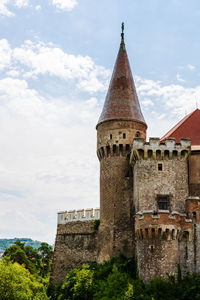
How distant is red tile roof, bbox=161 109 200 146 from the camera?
33000mm

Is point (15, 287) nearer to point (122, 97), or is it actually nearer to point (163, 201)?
point (163, 201)

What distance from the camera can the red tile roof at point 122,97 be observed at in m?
34.9

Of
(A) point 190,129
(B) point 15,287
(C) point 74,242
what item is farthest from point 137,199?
(B) point 15,287

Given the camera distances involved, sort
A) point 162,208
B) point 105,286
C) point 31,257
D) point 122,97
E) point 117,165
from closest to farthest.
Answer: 1. point 105,286
2. point 162,208
3. point 117,165
4. point 122,97
5. point 31,257

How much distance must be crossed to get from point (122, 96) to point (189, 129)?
6.43 metres

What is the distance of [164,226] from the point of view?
27.6 metres

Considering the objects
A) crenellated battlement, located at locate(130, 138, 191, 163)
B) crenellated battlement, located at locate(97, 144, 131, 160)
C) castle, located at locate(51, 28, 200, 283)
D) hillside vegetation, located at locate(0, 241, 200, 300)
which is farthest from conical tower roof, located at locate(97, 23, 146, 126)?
hillside vegetation, located at locate(0, 241, 200, 300)

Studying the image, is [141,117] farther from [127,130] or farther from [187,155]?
[187,155]

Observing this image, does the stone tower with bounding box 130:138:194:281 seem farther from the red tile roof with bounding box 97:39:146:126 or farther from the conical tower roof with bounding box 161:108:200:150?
the red tile roof with bounding box 97:39:146:126

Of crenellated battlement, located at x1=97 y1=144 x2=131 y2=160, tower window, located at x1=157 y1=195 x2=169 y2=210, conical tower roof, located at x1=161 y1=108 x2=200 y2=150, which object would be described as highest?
conical tower roof, located at x1=161 y1=108 x2=200 y2=150

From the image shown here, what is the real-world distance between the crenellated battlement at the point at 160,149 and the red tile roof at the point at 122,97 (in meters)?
4.78

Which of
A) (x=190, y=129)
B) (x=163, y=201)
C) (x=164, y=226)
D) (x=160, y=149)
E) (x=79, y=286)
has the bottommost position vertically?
(x=79, y=286)

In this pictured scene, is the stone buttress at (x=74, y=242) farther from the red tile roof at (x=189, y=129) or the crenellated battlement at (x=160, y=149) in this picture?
the red tile roof at (x=189, y=129)

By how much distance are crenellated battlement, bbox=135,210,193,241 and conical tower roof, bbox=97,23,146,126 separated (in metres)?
9.75
